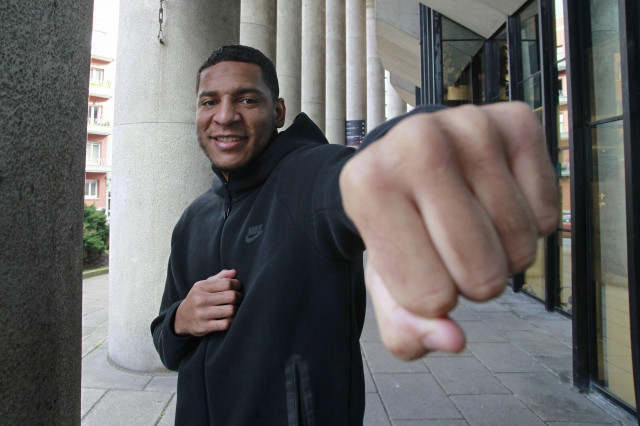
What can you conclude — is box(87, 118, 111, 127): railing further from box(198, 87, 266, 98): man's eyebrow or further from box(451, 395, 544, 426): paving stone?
box(198, 87, 266, 98): man's eyebrow

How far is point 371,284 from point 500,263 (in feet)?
0.56

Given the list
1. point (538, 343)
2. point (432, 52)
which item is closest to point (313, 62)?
point (432, 52)

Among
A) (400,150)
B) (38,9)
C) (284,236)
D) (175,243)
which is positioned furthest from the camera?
(175,243)

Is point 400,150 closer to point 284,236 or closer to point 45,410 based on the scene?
point 284,236

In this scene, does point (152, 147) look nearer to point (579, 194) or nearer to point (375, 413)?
point (375, 413)

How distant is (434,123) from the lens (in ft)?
1.82

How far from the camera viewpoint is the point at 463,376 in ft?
14.3

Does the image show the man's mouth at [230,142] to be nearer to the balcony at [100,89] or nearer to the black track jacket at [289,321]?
the black track jacket at [289,321]

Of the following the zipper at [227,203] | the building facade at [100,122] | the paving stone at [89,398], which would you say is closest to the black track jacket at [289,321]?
the zipper at [227,203]

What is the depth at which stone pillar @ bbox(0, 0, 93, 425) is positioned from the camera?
1363 mm

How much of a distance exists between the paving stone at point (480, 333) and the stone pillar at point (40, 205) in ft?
15.6

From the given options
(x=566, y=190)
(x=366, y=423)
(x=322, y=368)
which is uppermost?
(x=566, y=190)

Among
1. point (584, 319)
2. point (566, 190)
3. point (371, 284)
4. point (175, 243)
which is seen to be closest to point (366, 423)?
point (584, 319)

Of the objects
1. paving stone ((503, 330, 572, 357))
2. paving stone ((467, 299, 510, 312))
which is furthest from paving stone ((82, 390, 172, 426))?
paving stone ((467, 299, 510, 312))
